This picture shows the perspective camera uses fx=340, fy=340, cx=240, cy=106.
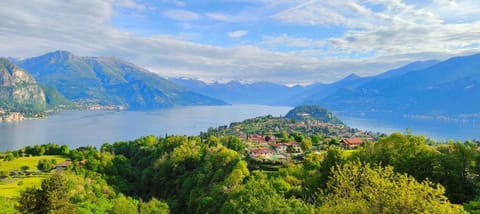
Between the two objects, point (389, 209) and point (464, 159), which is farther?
point (464, 159)

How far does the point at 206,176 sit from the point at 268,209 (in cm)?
2344

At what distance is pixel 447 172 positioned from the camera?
72.2 feet

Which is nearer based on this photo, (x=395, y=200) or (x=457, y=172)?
(x=395, y=200)

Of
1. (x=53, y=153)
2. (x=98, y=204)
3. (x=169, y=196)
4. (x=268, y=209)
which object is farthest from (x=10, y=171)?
(x=268, y=209)

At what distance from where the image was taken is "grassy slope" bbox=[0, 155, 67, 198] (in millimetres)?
32831

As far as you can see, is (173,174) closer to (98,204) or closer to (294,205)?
(98,204)

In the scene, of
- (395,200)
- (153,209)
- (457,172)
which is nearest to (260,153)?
(153,209)

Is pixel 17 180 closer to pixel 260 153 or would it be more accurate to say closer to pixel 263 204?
pixel 260 153

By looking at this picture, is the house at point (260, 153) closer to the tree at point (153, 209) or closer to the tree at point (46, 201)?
the tree at point (153, 209)

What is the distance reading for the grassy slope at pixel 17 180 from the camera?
32.8 metres

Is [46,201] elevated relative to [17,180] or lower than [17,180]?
elevated

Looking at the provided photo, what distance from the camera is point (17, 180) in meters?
39.4

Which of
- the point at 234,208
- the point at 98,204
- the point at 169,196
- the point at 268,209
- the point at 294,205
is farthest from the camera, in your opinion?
the point at 169,196

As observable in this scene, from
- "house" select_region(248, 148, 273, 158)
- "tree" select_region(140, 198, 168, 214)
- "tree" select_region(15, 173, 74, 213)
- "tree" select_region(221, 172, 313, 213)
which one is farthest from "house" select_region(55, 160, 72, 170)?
"tree" select_region(221, 172, 313, 213)
